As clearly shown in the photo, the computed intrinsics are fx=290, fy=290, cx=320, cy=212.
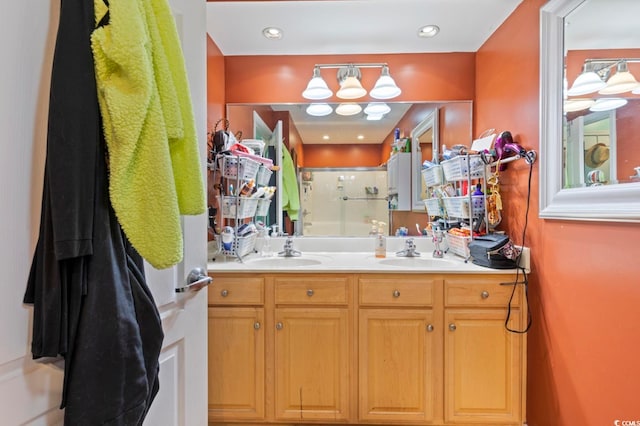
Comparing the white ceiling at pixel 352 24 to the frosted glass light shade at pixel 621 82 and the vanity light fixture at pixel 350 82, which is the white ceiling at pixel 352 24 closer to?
the vanity light fixture at pixel 350 82

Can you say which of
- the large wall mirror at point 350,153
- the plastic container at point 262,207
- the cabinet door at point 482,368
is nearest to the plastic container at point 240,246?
the plastic container at point 262,207

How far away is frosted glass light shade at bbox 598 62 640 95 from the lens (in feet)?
3.25

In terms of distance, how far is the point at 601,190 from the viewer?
1056 mm

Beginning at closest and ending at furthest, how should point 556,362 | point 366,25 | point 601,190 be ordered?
point 601,190, point 556,362, point 366,25

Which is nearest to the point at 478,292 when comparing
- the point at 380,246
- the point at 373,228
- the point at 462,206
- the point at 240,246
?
the point at 462,206

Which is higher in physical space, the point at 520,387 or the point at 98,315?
the point at 98,315

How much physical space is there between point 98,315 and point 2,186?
0.85ft

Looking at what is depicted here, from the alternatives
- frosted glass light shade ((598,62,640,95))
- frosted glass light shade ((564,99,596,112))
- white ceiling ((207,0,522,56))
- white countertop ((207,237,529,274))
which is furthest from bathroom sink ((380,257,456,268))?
white ceiling ((207,0,522,56))

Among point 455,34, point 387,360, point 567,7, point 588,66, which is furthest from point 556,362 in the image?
point 455,34

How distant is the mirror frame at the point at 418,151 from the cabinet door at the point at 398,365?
823 millimetres

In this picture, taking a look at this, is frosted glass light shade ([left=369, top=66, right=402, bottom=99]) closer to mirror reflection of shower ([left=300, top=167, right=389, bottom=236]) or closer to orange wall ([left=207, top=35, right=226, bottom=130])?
mirror reflection of shower ([left=300, top=167, right=389, bottom=236])

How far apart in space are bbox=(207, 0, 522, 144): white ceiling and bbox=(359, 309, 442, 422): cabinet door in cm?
120

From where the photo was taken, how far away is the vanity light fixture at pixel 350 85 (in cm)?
187

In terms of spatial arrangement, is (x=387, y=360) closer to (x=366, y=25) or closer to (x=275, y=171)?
(x=275, y=171)
